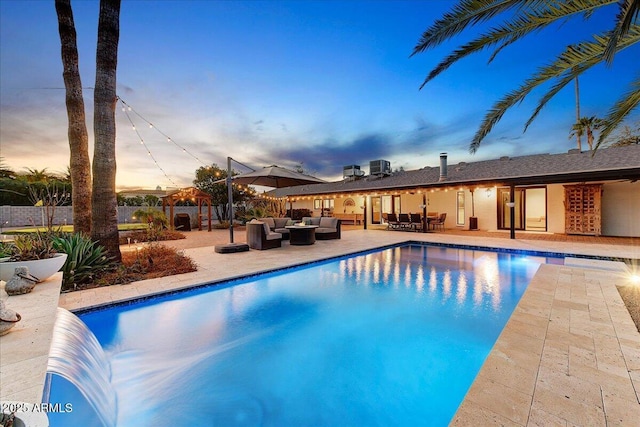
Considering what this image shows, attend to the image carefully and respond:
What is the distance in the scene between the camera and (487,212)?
1485cm

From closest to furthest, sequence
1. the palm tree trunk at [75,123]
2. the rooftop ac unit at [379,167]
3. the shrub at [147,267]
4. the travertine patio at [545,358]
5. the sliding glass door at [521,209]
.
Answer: the travertine patio at [545,358] < the shrub at [147,267] < the palm tree trunk at [75,123] < the sliding glass door at [521,209] < the rooftop ac unit at [379,167]

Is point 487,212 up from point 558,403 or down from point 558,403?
up

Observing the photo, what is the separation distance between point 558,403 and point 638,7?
342cm

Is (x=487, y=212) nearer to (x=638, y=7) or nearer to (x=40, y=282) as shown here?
(x=638, y=7)

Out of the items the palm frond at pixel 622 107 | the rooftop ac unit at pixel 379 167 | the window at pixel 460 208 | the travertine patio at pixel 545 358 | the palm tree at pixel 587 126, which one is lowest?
the travertine patio at pixel 545 358

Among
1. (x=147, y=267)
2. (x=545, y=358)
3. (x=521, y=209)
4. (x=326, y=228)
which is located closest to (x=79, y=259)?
(x=147, y=267)

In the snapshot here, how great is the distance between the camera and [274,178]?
10.4m

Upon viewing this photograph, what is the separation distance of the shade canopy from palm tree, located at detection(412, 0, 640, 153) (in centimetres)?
624

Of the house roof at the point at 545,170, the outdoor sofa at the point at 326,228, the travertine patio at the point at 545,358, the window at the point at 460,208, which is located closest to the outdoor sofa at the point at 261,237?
the outdoor sofa at the point at 326,228

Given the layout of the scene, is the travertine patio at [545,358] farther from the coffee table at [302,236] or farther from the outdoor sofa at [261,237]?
the coffee table at [302,236]

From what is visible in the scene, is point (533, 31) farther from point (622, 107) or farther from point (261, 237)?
point (261, 237)

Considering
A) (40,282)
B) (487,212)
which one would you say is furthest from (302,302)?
(487,212)

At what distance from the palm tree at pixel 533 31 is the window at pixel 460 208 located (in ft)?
38.5

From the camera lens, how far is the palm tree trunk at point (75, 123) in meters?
5.88
